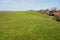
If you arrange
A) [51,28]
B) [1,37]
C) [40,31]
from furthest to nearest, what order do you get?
[51,28] < [40,31] < [1,37]

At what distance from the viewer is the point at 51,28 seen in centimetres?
2416

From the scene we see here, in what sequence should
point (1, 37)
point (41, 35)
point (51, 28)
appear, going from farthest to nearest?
1. point (51, 28)
2. point (41, 35)
3. point (1, 37)

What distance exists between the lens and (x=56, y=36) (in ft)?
69.0

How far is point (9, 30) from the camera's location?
22031mm

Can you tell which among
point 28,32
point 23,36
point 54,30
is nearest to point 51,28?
point 54,30

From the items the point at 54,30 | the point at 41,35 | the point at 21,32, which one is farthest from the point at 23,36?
the point at 54,30

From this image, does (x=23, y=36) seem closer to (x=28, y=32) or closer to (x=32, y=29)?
(x=28, y=32)

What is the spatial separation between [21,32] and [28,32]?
1166mm

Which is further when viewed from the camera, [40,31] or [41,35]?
[40,31]

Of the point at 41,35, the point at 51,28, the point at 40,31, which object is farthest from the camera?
the point at 51,28

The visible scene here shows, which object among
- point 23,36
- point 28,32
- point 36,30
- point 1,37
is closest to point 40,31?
point 36,30

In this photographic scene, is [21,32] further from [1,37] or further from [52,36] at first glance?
[52,36]

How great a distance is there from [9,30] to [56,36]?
25.7 feet

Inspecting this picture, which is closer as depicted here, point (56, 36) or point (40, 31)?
point (56, 36)
